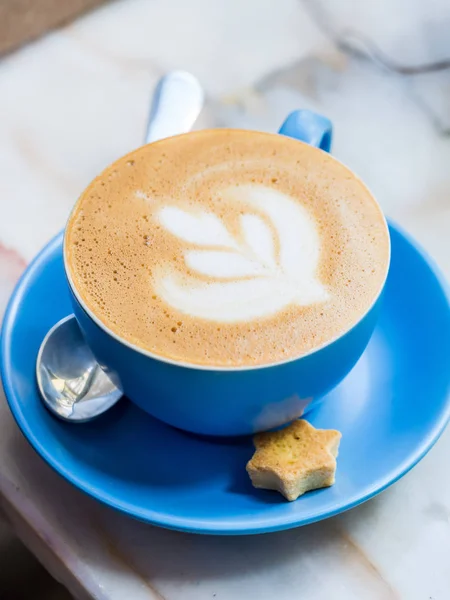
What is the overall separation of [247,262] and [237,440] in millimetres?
140

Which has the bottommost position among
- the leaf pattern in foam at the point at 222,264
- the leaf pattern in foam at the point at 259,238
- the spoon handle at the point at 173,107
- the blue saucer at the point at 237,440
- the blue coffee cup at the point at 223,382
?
the blue saucer at the point at 237,440

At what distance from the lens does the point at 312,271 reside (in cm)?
55

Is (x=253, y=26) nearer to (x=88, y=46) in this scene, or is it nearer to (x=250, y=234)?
(x=88, y=46)

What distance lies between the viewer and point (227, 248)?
57 centimetres

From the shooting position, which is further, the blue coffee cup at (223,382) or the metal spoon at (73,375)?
the metal spoon at (73,375)

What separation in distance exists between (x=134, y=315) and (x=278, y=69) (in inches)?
21.3

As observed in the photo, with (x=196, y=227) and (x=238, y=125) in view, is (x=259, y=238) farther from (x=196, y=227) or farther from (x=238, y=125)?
(x=238, y=125)

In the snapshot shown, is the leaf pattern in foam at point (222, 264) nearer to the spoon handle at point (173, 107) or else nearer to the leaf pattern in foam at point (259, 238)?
the leaf pattern in foam at point (259, 238)

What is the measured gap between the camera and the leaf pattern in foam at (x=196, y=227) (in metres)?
0.58

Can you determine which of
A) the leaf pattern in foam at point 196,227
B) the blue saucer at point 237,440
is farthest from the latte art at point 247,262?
the blue saucer at point 237,440

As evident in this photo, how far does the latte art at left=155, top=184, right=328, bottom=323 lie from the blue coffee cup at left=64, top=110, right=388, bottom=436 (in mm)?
46

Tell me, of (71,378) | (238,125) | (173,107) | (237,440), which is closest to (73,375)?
(71,378)

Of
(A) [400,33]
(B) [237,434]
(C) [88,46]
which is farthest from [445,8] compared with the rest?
(B) [237,434]

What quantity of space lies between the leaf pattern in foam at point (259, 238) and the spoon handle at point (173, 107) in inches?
5.8
